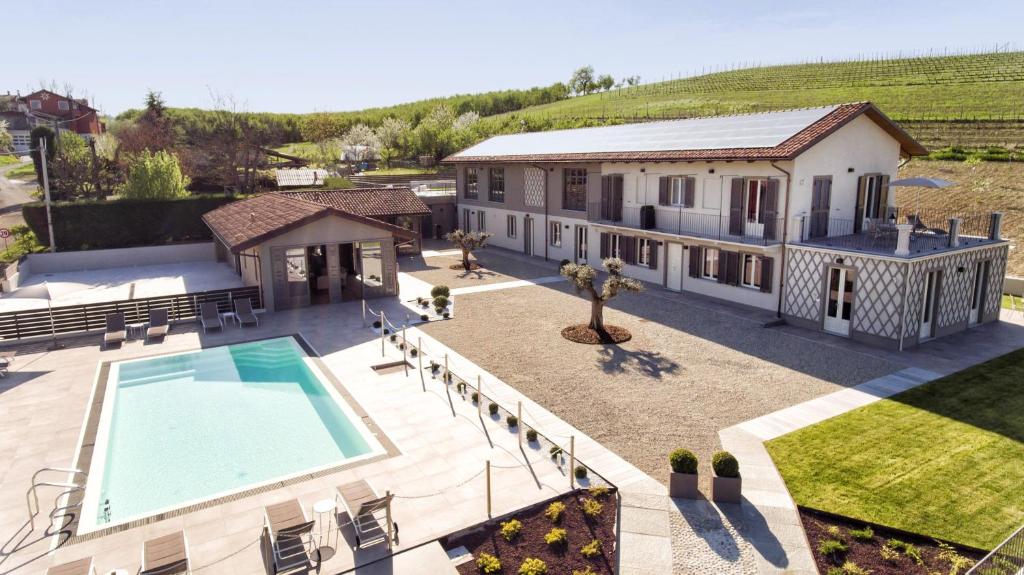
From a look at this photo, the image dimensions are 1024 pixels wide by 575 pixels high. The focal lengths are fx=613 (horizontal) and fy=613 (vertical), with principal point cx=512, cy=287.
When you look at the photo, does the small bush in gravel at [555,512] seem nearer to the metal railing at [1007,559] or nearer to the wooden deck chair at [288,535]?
the wooden deck chair at [288,535]

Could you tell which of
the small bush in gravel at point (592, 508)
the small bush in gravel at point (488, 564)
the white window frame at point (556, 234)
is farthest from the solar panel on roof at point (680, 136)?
the small bush in gravel at point (488, 564)

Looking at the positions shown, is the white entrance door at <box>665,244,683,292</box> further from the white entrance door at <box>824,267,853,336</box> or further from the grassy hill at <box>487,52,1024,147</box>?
the grassy hill at <box>487,52,1024,147</box>

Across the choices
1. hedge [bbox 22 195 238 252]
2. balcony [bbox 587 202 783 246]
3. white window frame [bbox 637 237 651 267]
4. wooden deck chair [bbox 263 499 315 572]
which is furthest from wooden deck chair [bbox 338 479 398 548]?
hedge [bbox 22 195 238 252]

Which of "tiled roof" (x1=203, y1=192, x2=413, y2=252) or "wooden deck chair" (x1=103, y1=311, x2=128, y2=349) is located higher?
"tiled roof" (x1=203, y1=192, x2=413, y2=252)

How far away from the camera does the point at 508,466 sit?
1159 cm

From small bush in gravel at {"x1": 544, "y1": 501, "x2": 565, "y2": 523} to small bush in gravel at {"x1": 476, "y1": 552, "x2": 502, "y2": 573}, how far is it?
137 centimetres

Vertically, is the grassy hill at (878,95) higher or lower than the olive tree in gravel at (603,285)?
higher

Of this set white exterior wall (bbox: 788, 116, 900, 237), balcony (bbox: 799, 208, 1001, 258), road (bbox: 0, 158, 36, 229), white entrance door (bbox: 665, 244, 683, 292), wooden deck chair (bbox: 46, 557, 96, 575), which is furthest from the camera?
road (bbox: 0, 158, 36, 229)

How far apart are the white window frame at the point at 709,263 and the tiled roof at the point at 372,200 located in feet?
54.0

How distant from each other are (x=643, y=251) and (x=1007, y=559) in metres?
20.6

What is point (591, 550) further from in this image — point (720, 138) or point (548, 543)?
point (720, 138)

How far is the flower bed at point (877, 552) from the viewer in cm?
879

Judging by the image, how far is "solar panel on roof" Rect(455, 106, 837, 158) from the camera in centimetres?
2242

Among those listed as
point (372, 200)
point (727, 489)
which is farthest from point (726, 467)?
point (372, 200)
